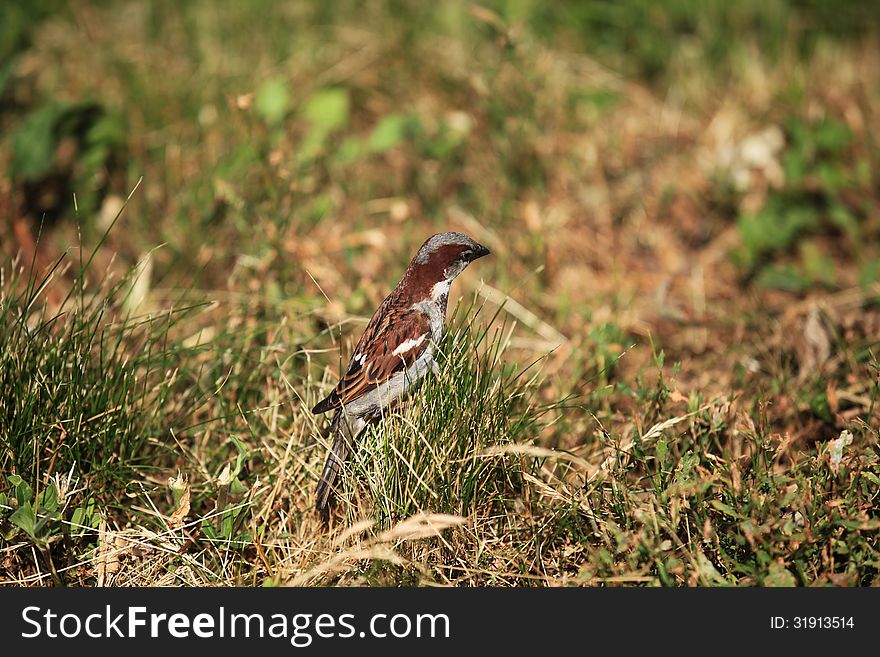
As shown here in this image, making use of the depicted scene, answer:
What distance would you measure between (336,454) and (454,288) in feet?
5.92

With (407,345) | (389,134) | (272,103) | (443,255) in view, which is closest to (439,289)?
(443,255)

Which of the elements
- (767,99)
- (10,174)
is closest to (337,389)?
(10,174)

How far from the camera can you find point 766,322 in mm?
4398

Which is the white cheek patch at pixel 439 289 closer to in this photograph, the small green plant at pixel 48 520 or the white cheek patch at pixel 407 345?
the white cheek patch at pixel 407 345

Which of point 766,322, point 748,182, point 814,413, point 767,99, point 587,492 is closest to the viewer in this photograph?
point 587,492

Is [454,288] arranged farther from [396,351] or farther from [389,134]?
[396,351]

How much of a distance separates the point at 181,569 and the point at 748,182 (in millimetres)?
3938

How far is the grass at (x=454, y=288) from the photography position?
2.93 metres

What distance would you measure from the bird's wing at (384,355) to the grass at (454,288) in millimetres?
116

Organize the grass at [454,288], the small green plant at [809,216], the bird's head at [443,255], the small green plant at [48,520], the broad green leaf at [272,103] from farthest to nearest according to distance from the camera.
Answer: the broad green leaf at [272,103], the small green plant at [809,216], the bird's head at [443,255], the grass at [454,288], the small green plant at [48,520]

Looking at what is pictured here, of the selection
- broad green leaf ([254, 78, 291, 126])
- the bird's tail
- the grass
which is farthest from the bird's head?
broad green leaf ([254, 78, 291, 126])

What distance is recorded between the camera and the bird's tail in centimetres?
303

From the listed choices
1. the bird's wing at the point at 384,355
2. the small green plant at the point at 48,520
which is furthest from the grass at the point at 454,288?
the bird's wing at the point at 384,355
